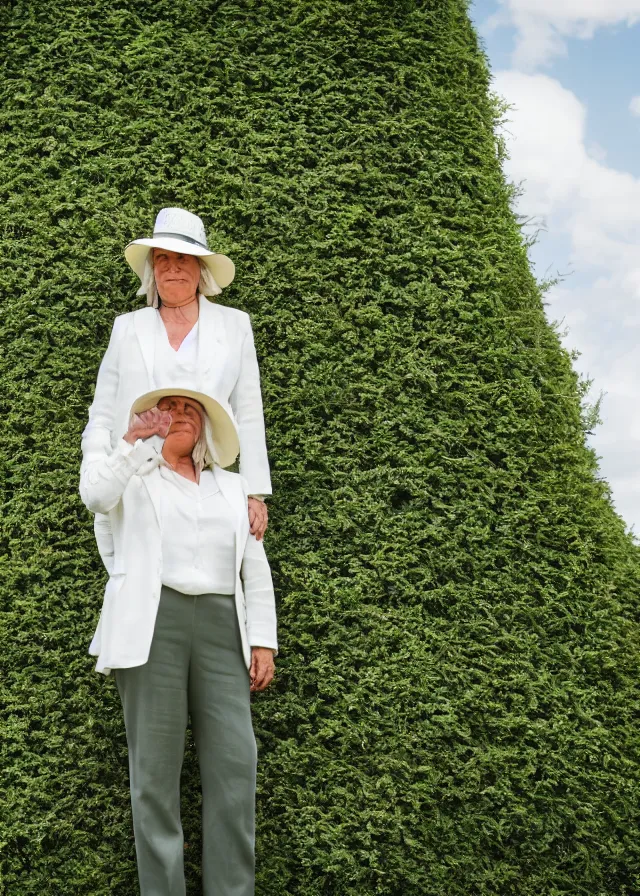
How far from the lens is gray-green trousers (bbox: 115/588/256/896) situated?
322 cm

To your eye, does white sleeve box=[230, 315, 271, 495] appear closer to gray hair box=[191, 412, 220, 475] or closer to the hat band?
gray hair box=[191, 412, 220, 475]

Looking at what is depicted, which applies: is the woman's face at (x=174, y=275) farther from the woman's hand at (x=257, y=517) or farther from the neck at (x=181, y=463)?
the woman's hand at (x=257, y=517)

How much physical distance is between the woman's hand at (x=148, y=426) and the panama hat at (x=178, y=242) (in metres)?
0.73

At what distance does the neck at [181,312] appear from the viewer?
3768mm

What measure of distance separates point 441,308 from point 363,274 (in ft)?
1.41

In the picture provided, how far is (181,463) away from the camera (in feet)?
11.6

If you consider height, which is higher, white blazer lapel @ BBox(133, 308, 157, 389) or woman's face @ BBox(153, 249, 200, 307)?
woman's face @ BBox(153, 249, 200, 307)

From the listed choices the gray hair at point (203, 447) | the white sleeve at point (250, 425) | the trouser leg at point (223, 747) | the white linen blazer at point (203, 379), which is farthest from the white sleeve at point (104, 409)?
the trouser leg at point (223, 747)

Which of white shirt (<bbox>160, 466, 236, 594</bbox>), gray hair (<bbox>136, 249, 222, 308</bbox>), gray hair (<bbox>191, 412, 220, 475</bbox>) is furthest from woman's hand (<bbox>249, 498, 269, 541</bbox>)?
gray hair (<bbox>136, 249, 222, 308</bbox>)

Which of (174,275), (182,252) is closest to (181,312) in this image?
(174,275)

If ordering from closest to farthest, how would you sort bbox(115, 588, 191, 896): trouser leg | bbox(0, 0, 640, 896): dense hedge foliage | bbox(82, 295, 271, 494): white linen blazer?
bbox(115, 588, 191, 896): trouser leg → bbox(82, 295, 271, 494): white linen blazer → bbox(0, 0, 640, 896): dense hedge foliage

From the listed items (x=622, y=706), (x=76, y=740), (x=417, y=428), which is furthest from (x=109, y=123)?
(x=622, y=706)

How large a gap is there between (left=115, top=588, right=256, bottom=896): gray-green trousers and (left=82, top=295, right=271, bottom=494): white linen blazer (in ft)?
2.12

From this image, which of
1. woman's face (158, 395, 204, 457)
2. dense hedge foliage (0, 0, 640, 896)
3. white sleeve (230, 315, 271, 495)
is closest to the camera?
woman's face (158, 395, 204, 457)
